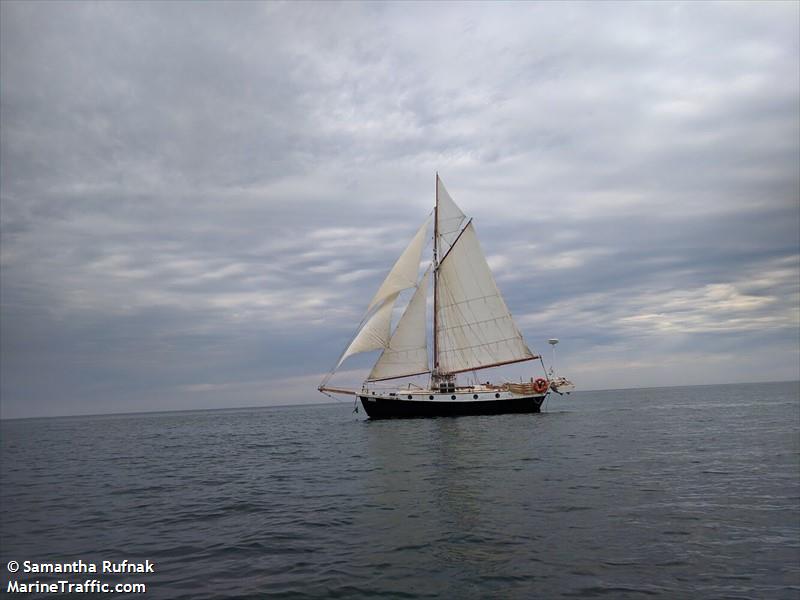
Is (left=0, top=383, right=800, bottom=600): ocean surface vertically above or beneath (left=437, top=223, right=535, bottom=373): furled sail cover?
beneath

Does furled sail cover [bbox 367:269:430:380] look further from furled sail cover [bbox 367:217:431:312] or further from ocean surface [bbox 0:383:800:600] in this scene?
ocean surface [bbox 0:383:800:600]

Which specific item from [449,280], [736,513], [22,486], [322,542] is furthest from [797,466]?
[449,280]

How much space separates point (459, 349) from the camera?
2511 inches

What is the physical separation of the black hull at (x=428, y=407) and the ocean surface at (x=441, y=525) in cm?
3066

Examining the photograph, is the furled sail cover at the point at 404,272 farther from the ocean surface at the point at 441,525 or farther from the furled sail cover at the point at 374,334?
the ocean surface at the point at 441,525

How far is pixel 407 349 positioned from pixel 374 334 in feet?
14.5

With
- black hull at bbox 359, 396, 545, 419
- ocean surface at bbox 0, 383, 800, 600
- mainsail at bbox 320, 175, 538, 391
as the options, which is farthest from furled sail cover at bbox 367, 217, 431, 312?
ocean surface at bbox 0, 383, 800, 600

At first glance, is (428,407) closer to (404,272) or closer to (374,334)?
(374,334)

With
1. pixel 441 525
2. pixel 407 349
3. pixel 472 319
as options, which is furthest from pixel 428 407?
pixel 441 525

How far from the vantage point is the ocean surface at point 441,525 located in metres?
10.4

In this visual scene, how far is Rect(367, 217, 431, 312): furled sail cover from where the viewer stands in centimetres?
6222

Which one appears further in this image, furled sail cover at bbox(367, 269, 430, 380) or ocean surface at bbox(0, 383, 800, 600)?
furled sail cover at bbox(367, 269, 430, 380)

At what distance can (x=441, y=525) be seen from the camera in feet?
47.5

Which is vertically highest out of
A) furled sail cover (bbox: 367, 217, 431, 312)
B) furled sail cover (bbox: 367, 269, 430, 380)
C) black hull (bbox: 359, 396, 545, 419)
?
furled sail cover (bbox: 367, 217, 431, 312)
